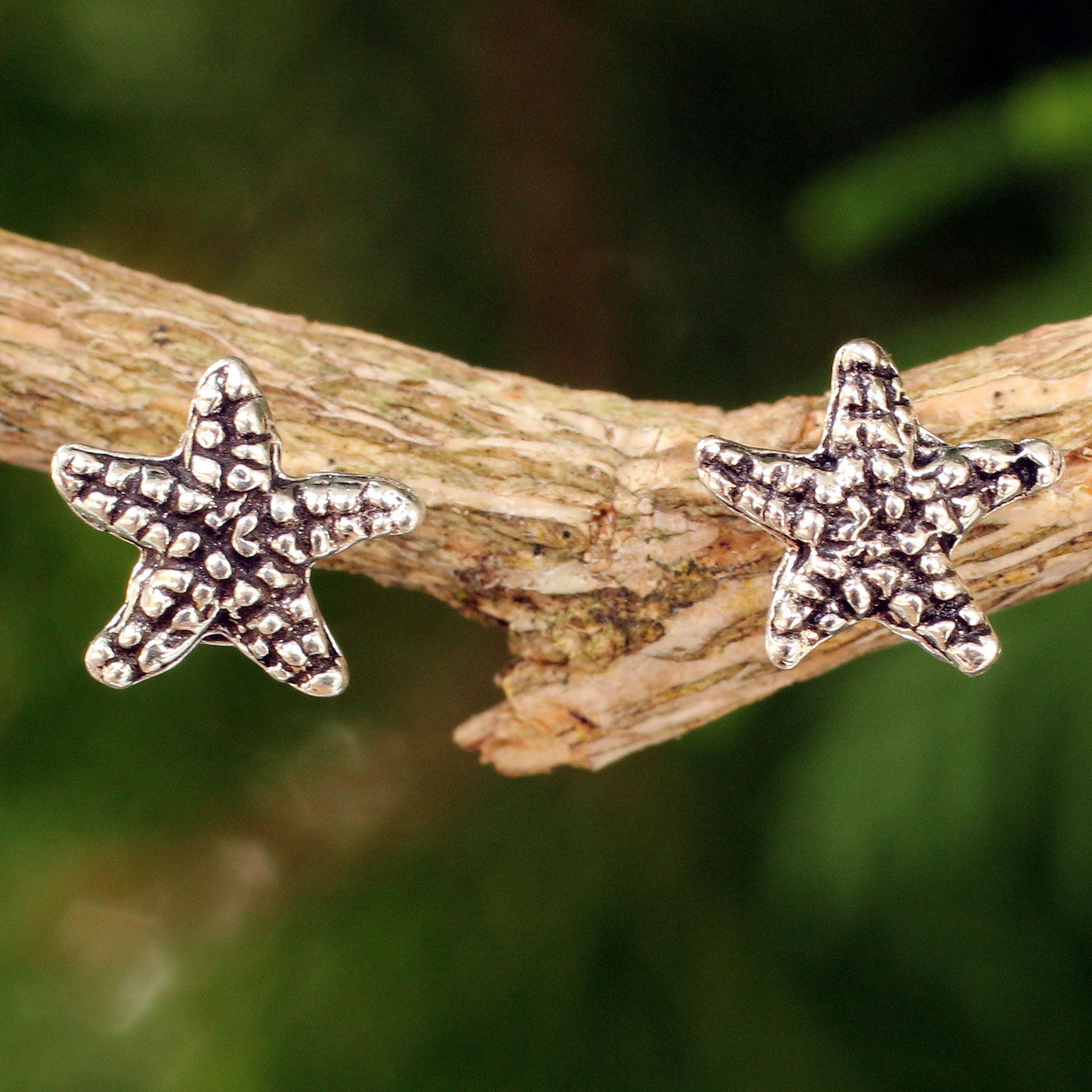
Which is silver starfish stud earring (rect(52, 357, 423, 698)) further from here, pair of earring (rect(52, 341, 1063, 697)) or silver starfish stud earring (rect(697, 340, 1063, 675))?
silver starfish stud earring (rect(697, 340, 1063, 675))

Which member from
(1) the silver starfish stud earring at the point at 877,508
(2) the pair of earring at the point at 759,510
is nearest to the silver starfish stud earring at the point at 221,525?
(2) the pair of earring at the point at 759,510

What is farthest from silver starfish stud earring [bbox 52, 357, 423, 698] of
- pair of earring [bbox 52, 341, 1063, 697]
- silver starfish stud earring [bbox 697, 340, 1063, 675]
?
silver starfish stud earring [bbox 697, 340, 1063, 675]

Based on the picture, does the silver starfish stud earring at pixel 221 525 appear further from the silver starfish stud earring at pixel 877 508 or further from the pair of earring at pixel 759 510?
the silver starfish stud earring at pixel 877 508

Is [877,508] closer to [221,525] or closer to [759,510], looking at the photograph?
[759,510]

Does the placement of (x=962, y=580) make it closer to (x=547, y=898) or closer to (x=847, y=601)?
(x=847, y=601)

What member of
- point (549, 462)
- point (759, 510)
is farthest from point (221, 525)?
point (759, 510)

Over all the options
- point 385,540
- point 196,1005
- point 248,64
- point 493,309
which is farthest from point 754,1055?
point 248,64
